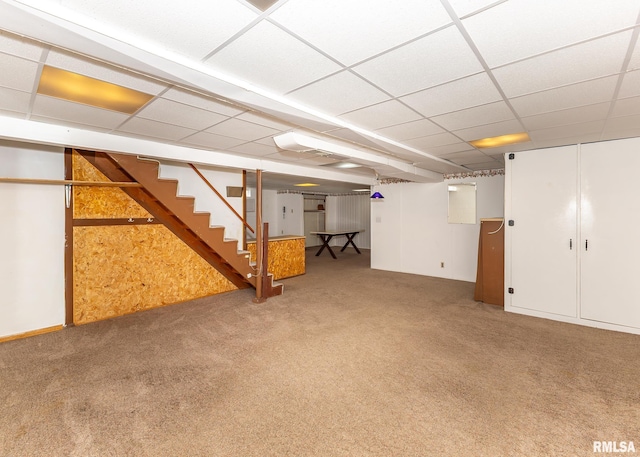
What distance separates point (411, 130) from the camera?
3.13 metres

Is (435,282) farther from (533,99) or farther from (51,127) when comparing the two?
(51,127)

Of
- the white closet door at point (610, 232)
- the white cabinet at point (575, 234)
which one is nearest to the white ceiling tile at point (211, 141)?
the white cabinet at point (575, 234)

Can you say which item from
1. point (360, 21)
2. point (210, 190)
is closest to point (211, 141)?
point (210, 190)

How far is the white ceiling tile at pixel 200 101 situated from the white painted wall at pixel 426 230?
4.98m

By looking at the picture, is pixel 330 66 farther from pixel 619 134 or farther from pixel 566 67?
pixel 619 134

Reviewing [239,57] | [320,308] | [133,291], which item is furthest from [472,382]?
[133,291]

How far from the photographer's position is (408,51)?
5.41ft

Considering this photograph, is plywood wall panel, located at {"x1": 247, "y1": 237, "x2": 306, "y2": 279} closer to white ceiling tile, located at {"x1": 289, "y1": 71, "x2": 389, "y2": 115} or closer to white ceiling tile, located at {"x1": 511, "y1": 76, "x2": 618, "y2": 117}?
white ceiling tile, located at {"x1": 289, "y1": 71, "x2": 389, "y2": 115}

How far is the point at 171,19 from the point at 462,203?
594 centimetres

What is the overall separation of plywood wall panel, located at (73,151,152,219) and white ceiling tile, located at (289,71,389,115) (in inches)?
121

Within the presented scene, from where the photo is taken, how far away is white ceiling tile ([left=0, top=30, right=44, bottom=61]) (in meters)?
1.50

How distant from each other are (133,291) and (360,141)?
143 inches

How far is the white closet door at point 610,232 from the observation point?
340cm

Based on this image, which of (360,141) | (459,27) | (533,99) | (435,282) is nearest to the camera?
(459,27)
